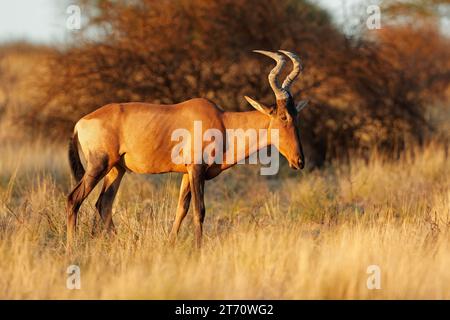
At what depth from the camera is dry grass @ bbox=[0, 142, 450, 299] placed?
21.6ft

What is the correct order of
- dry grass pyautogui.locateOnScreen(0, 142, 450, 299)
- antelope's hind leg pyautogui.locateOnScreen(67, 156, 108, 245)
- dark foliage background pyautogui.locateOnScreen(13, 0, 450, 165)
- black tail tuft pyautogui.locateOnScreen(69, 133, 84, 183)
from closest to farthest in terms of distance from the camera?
dry grass pyautogui.locateOnScreen(0, 142, 450, 299) → antelope's hind leg pyautogui.locateOnScreen(67, 156, 108, 245) → black tail tuft pyautogui.locateOnScreen(69, 133, 84, 183) → dark foliage background pyautogui.locateOnScreen(13, 0, 450, 165)

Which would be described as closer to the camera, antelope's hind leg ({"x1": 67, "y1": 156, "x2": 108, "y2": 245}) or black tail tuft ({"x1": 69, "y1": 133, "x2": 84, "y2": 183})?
antelope's hind leg ({"x1": 67, "y1": 156, "x2": 108, "y2": 245})

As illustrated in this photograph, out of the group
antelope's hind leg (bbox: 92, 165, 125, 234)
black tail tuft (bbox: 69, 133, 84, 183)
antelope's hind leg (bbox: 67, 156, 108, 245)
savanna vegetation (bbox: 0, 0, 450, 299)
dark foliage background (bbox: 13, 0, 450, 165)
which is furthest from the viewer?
dark foliage background (bbox: 13, 0, 450, 165)

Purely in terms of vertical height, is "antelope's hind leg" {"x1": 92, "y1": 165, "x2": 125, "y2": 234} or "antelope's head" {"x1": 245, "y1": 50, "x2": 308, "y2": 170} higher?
"antelope's head" {"x1": 245, "y1": 50, "x2": 308, "y2": 170}

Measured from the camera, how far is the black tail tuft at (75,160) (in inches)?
360

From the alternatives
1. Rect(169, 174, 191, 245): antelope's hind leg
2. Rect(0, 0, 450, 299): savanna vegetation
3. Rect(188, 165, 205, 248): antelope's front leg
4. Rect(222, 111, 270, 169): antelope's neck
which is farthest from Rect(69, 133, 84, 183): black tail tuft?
Rect(222, 111, 270, 169): antelope's neck

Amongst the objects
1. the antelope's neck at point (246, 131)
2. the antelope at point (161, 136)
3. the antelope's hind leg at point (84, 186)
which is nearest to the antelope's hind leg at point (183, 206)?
the antelope at point (161, 136)

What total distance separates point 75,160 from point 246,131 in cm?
201

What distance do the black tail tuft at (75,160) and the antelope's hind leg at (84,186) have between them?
1.36 feet

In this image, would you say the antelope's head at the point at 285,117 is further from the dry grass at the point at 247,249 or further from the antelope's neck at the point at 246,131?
the dry grass at the point at 247,249

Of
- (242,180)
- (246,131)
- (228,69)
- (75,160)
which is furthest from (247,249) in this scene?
(228,69)

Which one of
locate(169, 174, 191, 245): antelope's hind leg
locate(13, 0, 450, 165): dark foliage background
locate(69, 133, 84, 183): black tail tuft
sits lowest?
locate(169, 174, 191, 245): antelope's hind leg

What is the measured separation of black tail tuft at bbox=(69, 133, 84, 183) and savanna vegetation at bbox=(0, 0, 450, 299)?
0.50 metres

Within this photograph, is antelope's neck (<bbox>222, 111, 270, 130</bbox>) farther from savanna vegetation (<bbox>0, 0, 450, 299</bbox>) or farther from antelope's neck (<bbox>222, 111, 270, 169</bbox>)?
savanna vegetation (<bbox>0, 0, 450, 299</bbox>)
